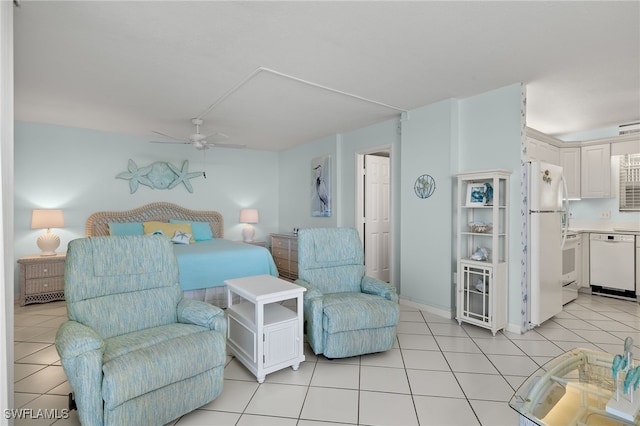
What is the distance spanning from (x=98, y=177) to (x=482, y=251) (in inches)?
221

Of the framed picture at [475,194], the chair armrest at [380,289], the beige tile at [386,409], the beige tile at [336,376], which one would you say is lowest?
the beige tile at [336,376]

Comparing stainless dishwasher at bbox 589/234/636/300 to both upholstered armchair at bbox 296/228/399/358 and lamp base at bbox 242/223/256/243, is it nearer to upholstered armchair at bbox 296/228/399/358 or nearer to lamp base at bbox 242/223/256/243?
upholstered armchair at bbox 296/228/399/358

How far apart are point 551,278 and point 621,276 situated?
1.84 metres

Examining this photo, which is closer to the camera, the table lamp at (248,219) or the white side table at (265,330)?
the white side table at (265,330)

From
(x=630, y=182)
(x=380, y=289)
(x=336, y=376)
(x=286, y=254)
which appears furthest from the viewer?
(x=286, y=254)

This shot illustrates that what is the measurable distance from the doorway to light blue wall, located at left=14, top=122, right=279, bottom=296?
8.48 feet

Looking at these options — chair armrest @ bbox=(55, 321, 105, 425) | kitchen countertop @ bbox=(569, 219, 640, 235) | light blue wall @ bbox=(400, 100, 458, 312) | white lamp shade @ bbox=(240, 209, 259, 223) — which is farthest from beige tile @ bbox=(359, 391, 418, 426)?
white lamp shade @ bbox=(240, 209, 259, 223)

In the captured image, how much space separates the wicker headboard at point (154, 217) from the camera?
4992 millimetres

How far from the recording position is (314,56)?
2.63m

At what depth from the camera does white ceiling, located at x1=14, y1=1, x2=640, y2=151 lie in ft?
6.73

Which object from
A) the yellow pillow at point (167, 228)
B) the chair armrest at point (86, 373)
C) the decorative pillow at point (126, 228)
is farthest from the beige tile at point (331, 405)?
the decorative pillow at point (126, 228)

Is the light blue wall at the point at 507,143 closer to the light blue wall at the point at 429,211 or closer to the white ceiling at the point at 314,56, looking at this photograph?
the white ceiling at the point at 314,56

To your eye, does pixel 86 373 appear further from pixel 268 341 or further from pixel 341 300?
pixel 341 300

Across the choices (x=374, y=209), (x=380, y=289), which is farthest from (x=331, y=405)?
(x=374, y=209)
